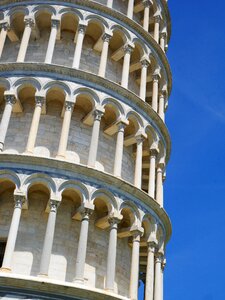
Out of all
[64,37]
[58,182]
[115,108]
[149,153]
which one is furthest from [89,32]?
[58,182]

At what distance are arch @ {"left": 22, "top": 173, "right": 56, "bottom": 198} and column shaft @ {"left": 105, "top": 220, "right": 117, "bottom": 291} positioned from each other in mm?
2251

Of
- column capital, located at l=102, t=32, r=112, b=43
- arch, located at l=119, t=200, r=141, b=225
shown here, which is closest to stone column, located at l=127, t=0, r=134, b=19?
column capital, located at l=102, t=32, r=112, b=43

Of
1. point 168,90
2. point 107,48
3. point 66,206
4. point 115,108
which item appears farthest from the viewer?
point 168,90

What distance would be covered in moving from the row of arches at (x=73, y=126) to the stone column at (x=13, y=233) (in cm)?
189

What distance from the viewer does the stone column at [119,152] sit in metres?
17.8

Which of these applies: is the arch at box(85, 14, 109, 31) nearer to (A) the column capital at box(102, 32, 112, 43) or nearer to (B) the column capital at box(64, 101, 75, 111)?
(A) the column capital at box(102, 32, 112, 43)

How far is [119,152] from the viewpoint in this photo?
18.3m

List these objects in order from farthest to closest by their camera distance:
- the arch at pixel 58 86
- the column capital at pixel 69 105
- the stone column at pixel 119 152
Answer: the arch at pixel 58 86
the column capital at pixel 69 105
the stone column at pixel 119 152

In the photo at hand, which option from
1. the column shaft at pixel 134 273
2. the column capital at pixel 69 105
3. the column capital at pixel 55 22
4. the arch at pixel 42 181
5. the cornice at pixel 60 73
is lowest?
the column shaft at pixel 134 273

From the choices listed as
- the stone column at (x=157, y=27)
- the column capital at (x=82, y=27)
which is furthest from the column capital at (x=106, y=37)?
the stone column at (x=157, y=27)

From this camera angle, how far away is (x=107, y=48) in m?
20.6

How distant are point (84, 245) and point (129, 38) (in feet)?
32.2

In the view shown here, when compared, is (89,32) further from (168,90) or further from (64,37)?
(168,90)

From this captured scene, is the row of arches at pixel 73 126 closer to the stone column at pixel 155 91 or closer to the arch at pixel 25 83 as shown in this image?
the arch at pixel 25 83
